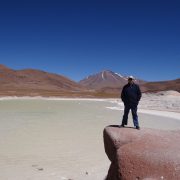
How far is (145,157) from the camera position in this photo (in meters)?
6.77

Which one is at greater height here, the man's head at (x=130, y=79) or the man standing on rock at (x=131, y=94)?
the man's head at (x=130, y=79)

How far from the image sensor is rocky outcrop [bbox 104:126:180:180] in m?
6.54

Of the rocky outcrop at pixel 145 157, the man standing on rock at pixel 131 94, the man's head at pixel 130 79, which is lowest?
the rocky outcrop at pixel 145 157

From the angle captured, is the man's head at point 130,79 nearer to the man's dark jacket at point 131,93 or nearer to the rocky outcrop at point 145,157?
the man's dark jacket at point 131,93

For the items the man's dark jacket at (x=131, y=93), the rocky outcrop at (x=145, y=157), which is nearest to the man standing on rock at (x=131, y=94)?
the man's dark jacket at (x=131, y=93)

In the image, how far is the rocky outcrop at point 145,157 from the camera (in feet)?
21.5

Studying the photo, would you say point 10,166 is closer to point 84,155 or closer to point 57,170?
point 57,170

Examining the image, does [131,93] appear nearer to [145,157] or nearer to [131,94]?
[131,94]

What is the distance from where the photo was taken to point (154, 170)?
6.58m

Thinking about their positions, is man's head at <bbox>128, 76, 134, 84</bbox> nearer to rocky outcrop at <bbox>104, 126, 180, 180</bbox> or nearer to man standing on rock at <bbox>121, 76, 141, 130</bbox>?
man standing on rock at <bbox>121, 76, 141, 130</bbox>

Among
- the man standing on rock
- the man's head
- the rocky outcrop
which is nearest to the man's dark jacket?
the man standing on rock

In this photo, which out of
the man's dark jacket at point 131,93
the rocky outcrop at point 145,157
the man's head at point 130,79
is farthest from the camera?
the man's dark jacket at point 131,93

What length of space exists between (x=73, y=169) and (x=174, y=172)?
562cm

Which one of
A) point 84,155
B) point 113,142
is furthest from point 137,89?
point 84,155
